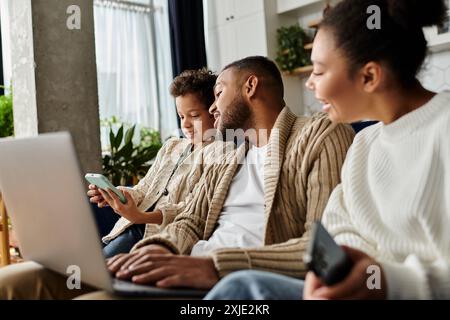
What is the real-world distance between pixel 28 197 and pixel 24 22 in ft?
6.52

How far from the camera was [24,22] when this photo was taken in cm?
263

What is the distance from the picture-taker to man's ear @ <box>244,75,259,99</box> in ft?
5.19

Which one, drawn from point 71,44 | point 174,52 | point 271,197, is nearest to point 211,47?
point 174,52

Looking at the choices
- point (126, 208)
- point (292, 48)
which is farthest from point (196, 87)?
point (292, 48)

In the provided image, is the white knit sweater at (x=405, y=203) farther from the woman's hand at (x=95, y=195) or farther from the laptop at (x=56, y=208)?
the woman's hand at (x=95, y=195)

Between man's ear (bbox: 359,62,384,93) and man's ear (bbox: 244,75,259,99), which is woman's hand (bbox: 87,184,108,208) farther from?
man's ear (bbox: 359,62,384,93)

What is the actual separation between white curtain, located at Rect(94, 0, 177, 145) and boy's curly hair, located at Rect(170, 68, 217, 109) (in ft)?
7.19

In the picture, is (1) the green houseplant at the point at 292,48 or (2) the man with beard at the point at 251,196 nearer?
(2) the man with beard at the point at 251,196

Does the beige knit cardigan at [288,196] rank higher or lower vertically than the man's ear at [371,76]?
lower

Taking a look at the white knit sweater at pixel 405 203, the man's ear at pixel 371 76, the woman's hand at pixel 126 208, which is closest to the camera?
the white knit sweater at pixel 405 203

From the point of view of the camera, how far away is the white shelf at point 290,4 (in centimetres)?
383

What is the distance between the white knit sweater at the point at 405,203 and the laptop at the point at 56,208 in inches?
14.3

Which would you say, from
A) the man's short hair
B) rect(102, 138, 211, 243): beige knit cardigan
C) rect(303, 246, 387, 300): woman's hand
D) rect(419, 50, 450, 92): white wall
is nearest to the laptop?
rect(303, 246, 387, 300): woman's hand

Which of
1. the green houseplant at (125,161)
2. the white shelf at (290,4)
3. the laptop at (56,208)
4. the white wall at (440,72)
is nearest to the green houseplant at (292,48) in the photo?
the white shelf at (290,4)
